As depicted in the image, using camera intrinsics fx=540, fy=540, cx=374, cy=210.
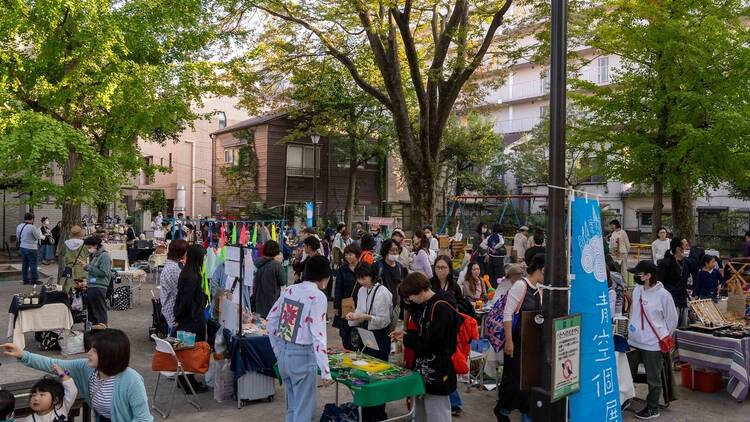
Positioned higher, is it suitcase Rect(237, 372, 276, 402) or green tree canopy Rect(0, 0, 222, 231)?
green tree canopy Rect(0, 0, 222, 231)

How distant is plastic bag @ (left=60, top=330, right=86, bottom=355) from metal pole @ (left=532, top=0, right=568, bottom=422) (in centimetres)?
735

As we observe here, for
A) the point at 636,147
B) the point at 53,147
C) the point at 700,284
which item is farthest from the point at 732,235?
the point at 53,147

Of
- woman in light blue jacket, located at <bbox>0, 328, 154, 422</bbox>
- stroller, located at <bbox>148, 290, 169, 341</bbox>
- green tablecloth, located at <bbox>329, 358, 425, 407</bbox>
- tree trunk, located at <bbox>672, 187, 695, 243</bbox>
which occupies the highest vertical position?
tree trunk, located at <bbox>672, 187, 695, 243</bbox>

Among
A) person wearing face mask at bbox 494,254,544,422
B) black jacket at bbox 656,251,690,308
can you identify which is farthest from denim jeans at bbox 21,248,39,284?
black jacket at bbox 656,251,690,308

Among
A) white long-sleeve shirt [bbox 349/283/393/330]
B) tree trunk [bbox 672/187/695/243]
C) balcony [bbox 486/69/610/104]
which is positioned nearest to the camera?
white long-sleeve shirt [bbox 349/283/393/330]

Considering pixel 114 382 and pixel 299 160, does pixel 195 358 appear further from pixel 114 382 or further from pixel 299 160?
pixel 299 160

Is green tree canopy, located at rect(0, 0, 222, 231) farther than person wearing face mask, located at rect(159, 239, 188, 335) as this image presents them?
Yes

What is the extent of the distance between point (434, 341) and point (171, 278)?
379cm

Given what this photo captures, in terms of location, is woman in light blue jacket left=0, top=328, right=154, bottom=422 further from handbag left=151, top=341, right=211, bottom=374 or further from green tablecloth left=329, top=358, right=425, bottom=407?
handbag left=151, top=341, right=211, bottom=374

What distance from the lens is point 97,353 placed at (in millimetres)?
3373

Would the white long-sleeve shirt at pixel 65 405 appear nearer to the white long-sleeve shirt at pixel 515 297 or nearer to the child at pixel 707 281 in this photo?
the white long-sleeve shirt at pixel 515 297

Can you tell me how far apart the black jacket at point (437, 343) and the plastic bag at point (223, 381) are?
8.98 feet

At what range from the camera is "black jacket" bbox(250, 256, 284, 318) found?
797 cm

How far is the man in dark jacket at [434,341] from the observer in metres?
4.50
